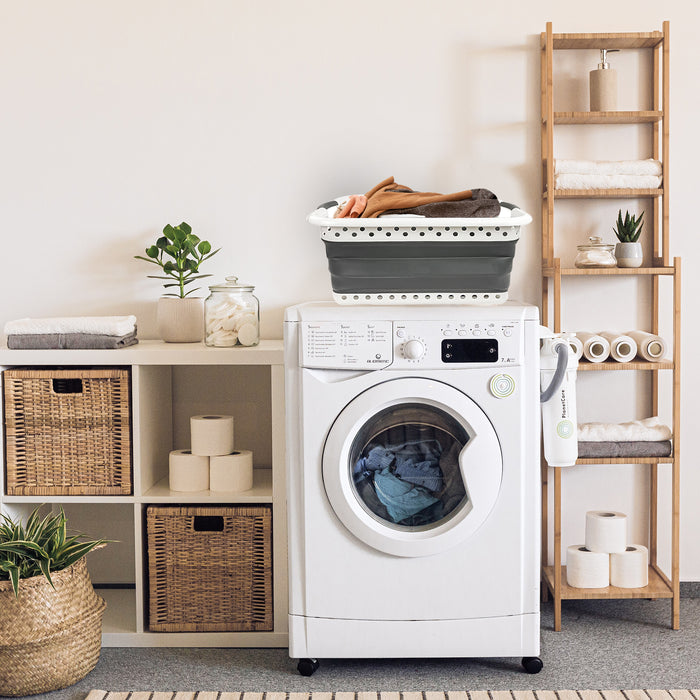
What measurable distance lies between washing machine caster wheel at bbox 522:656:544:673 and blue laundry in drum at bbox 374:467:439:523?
496mm

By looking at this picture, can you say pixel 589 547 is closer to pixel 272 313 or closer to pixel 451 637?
pixel 451 637

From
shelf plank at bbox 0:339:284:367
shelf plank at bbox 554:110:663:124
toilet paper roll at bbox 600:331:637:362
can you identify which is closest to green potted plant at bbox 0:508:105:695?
shelf plank at bbox 0:339:284:367

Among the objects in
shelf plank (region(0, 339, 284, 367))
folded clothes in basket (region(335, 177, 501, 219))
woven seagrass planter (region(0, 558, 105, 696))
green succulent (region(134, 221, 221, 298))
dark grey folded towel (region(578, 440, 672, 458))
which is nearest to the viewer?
woven seagrass planter (region(0, 558, 105, 696))

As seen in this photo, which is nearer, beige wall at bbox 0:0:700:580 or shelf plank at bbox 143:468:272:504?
shelf plank at bbox 143:468:272:504

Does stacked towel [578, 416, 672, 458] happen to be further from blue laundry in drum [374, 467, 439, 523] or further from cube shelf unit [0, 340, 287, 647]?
cube shelf unit [0, 340, 287, 647]

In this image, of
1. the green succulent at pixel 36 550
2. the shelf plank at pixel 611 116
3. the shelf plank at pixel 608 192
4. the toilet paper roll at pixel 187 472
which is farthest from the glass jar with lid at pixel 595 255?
the green succulent at pixel 36 550

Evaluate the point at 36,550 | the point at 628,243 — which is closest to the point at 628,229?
the point at 628,243

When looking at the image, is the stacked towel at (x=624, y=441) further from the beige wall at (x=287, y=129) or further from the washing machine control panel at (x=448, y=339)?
the washing machine control panel at (x=448, y=339)

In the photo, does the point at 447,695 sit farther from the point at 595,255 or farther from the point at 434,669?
the point at 595,255

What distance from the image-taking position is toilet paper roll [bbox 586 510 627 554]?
2.50 m

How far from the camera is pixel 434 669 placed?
87.6 inches

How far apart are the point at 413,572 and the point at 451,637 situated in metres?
0.20

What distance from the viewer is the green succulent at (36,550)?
6.78 ft

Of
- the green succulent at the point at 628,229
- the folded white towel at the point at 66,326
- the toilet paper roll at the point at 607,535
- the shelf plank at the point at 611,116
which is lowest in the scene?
the toilet paper roll at the point at 607,535
